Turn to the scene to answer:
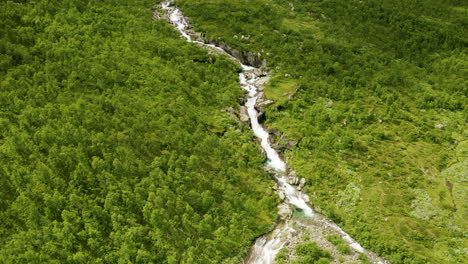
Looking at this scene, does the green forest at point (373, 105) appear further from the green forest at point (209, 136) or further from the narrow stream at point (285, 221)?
the narrow stream at point (285, 221)

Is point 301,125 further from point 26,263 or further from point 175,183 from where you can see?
point 26,263

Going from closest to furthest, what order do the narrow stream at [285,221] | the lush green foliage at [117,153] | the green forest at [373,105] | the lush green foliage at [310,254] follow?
1. the lush green foliage at [310,254]
2. the lush green foliage at [117,153]
3. the narrow stream at [285,221]
4. the green forest at [373,105]

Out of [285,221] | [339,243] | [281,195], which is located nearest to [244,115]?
[281,195]

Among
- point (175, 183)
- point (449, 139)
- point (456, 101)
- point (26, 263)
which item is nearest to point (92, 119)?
point (175, 183)

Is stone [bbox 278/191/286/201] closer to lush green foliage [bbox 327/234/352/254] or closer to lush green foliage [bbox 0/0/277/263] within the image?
lush green foliage [bbox 0/0/277/263]

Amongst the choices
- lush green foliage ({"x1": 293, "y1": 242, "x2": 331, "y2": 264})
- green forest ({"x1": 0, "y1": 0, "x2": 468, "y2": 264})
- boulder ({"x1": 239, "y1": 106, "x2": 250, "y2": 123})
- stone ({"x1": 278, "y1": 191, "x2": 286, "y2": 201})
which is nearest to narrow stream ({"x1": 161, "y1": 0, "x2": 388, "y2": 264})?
stone ({"x1": 278, "y1": 191, "x2": 286, "y2": 201})

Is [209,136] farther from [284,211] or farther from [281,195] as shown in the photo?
[284,211]

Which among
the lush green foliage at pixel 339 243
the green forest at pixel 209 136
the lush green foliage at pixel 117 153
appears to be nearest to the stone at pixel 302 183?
the green forest at pixel 209 136
